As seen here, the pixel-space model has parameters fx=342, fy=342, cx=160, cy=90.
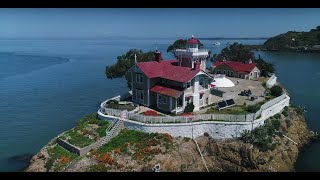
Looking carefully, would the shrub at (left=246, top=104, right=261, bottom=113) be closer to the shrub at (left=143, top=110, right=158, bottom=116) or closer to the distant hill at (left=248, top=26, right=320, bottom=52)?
the shrub at (left=143, top=110, right=158, bottom=116)

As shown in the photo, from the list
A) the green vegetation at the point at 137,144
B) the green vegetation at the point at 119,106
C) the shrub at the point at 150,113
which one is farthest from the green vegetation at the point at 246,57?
the green vegetation at the point at 137,144

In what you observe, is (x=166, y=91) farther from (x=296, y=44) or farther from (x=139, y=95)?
(x=296, y=44)

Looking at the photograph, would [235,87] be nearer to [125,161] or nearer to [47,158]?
[125,161]

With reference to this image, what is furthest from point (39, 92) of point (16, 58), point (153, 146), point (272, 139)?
point (16, 58)

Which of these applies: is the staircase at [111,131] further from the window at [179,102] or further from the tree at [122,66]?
the tree at [122,66]

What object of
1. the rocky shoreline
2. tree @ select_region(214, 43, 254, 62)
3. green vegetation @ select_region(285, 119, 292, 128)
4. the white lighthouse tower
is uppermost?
the white lighthouse tower

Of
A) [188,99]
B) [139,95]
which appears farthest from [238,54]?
[188,99]

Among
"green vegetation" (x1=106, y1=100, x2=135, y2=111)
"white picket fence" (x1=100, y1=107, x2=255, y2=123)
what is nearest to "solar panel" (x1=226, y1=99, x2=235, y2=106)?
"white picket fence" (x1=100, y1=107, x2=255, y2=123)
